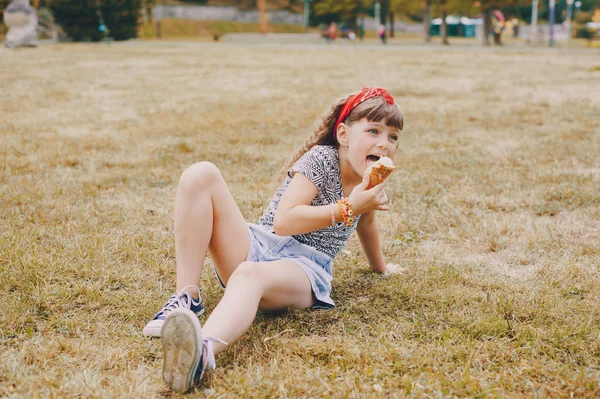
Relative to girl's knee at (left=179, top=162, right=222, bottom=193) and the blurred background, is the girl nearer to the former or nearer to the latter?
girl's knee at (left=179, top=162, right=222, bottom=193)

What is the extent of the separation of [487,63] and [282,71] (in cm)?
731

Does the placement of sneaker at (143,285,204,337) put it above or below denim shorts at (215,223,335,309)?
below

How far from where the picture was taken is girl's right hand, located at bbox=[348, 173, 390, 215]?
8.75ft

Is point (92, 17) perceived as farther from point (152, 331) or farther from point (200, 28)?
point (152, 331)

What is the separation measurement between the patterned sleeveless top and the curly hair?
0.08 meters

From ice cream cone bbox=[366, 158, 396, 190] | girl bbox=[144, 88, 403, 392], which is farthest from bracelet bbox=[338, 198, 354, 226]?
ice cream cone bbox=[366, 158, 396, 190]

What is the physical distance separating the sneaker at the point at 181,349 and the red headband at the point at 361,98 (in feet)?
4.10

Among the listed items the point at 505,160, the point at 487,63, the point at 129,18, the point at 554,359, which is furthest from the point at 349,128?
the point at 129,18

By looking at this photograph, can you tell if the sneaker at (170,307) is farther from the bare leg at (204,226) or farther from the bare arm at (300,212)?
the bare arm at (300,212)

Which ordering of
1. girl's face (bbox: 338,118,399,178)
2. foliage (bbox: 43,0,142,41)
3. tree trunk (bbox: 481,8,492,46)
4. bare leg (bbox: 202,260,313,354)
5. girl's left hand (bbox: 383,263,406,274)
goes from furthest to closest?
tree trunk (bbox: 481,8,492,46) < foliage (bbox: 43,0,142,41) < girl's left hand (bbox: 383,263,406,274) < girl's face (bbox: 338,118,399,178) < bare leg (bbox: 202,260,313,354)

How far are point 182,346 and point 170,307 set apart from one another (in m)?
0.60

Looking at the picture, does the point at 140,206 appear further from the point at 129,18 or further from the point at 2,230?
the point at 129,18

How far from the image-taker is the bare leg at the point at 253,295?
2.45m

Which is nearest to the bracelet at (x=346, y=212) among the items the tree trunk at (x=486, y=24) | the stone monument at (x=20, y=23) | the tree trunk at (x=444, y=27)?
the stone monument at (x=20, y=23)
